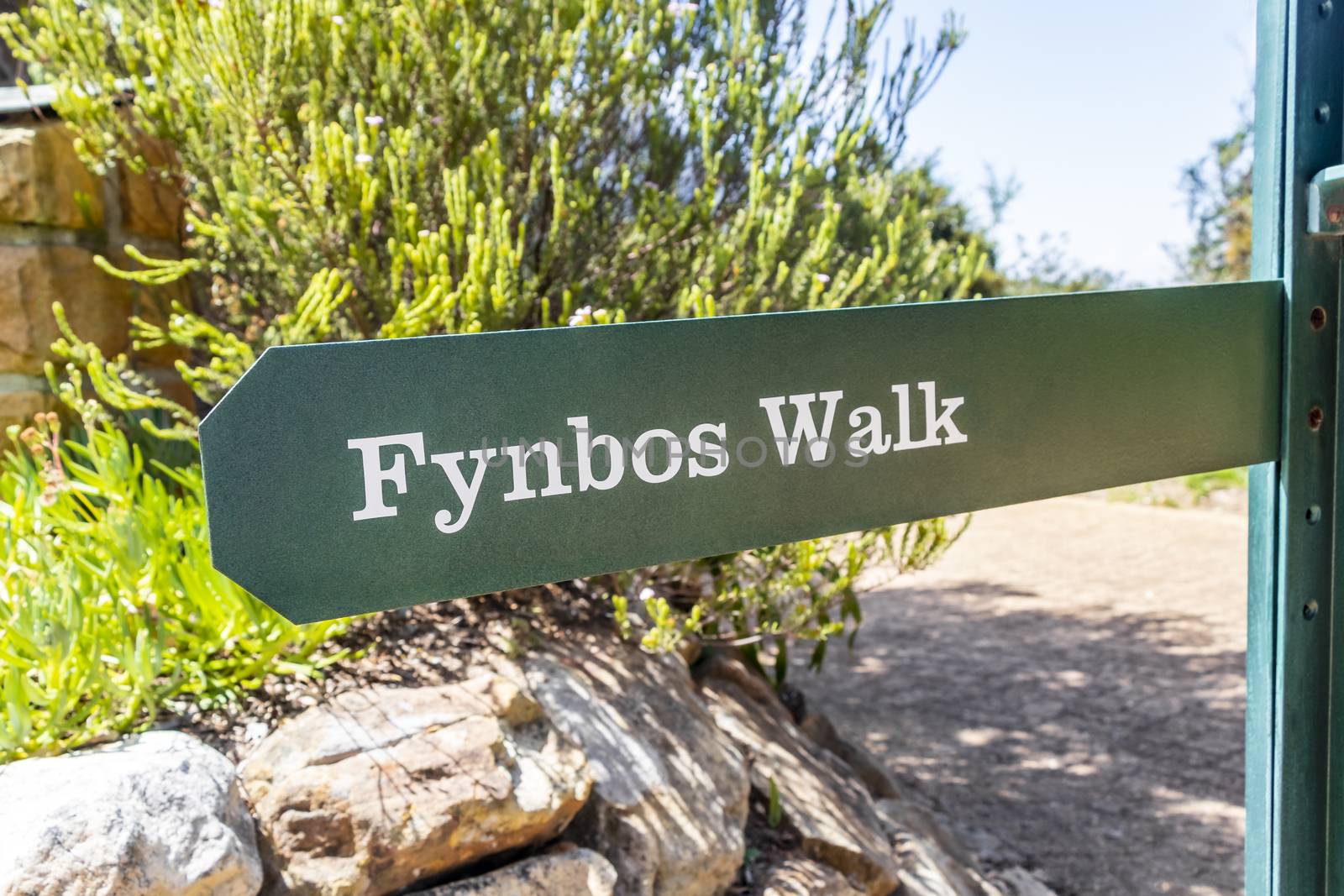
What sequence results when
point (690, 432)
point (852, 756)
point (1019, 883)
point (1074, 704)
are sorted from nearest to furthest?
point (690, 432)
point (1019, 883)
point (852, 756)
point (1074, 704)

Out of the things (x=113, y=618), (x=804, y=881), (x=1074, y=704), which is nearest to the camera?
(x=113, y=618)

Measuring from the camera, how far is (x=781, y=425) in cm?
109

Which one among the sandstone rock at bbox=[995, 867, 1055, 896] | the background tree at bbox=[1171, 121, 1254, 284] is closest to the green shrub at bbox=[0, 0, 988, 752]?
the sandstone rock at bbox=[995, 867, 1055, 896]

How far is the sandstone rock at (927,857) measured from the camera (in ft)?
9.95

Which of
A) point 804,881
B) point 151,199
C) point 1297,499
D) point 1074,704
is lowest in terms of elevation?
point 1074,704

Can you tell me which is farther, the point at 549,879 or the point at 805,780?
the point at 805,780

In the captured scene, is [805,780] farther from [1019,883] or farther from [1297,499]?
[1297,499]

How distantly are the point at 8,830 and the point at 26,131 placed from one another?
2.00 meters

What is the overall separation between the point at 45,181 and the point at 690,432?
257 cm

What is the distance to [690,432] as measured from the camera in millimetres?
1059

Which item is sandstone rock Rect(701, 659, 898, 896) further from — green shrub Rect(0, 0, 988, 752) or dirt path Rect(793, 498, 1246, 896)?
dirt path Rect(793, 498, 1246, 896)

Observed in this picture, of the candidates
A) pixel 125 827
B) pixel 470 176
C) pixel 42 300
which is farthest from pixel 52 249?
pixel 125 827

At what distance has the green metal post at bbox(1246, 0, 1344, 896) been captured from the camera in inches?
52.9

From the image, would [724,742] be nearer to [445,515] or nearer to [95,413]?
[95,413]
